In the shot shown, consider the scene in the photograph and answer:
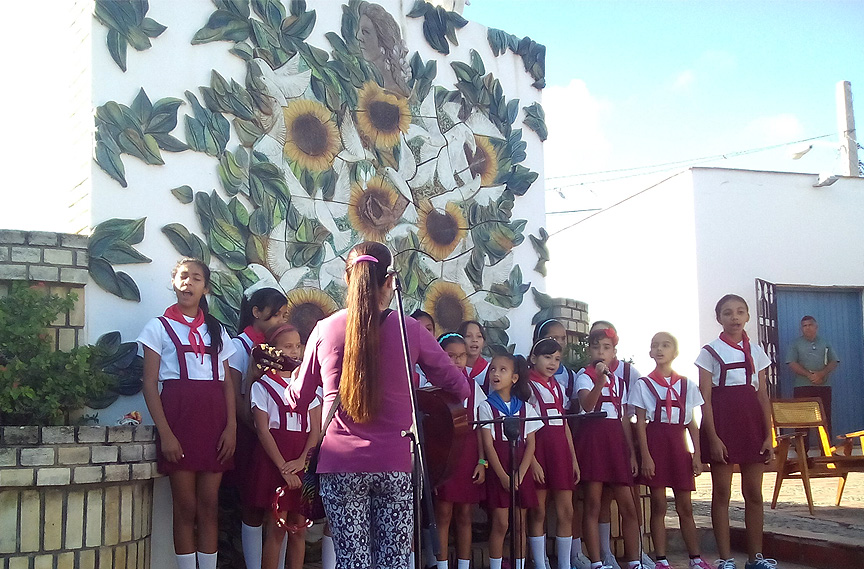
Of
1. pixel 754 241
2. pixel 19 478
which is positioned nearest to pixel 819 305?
pixel 754 241

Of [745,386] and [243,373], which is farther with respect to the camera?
[745,386]

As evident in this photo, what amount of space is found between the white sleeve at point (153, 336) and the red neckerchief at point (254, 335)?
1.95 ft

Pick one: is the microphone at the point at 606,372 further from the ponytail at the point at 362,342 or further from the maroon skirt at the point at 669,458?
the ponytail at the point at 362,342

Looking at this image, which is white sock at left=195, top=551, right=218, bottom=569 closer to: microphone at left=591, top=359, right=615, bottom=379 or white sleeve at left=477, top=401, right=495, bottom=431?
white sleeve at left=477, top=401, right=495, bottom=431

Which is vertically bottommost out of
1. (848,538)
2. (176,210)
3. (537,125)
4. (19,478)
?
(848,538)

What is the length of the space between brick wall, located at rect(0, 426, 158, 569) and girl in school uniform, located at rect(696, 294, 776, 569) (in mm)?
3284

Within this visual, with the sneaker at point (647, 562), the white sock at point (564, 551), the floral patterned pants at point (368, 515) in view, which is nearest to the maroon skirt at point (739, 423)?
the sneaker at point (647, 562)

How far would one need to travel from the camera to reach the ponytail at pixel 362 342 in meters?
3.04

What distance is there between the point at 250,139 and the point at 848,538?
4.71 meters

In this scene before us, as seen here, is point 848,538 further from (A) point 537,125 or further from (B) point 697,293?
(B) point 697,293

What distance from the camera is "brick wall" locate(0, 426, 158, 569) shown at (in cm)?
410

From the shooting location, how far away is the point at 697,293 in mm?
12523

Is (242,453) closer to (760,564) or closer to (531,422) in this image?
(531,422)

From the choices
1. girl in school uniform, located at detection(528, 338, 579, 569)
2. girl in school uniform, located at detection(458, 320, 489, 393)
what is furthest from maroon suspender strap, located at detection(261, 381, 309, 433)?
girl in school uniform, located at detection(528, 338, 579, 569)
